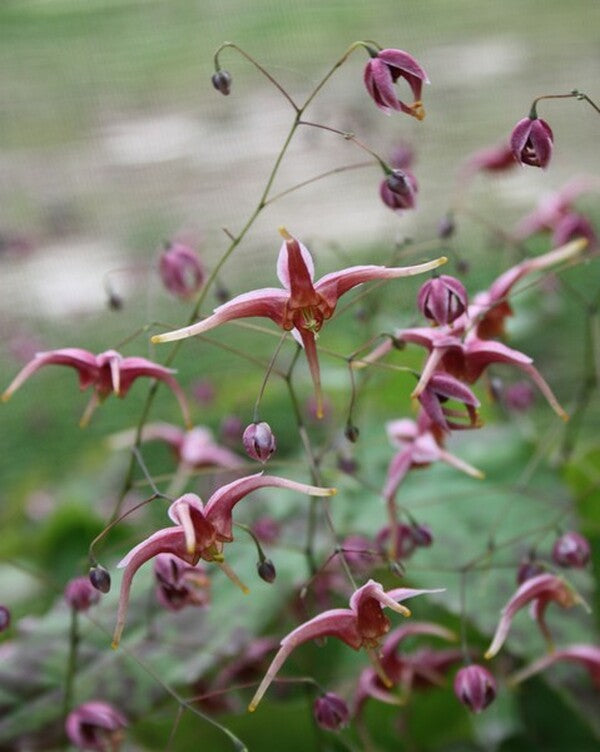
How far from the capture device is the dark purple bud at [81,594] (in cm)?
70

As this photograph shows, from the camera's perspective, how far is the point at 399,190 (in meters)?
0.60

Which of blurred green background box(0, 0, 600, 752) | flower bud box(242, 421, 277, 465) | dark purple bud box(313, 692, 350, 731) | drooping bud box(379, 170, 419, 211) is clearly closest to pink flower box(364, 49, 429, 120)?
drooping bud box(379, 170, 419, 211)

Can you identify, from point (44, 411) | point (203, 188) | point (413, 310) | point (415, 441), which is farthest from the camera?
point (203, 188)

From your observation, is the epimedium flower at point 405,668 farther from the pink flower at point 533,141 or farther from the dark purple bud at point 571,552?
the pink flower at point 533,141

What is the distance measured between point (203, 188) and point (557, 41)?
0.73m

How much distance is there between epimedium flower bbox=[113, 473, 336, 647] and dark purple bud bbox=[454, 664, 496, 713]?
151mm

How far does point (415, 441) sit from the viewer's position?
2.28ft

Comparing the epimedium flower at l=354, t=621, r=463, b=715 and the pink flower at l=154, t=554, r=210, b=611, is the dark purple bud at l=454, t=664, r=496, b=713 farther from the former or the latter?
the pink flower at l=154, t=554, r=210, b=611

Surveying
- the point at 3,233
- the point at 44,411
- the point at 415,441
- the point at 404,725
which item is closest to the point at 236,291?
the point at 44,411

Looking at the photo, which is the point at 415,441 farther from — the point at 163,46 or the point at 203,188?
the point at 163,46

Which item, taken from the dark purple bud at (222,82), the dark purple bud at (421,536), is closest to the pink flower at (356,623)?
the dark purple bud at (421,536)

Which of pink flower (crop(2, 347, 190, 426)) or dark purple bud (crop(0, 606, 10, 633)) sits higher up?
pink flower (crop(2, 347, 190, 426))

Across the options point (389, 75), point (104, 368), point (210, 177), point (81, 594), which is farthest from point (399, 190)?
point (210, 177)

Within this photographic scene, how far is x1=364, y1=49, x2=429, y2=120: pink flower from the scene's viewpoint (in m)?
0.59
